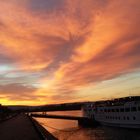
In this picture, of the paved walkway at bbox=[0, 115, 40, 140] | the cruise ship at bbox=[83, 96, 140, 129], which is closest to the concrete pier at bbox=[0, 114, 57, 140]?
the paved walkway at bbox=[0, 115, 40, 140]

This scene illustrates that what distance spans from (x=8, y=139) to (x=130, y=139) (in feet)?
A: 117

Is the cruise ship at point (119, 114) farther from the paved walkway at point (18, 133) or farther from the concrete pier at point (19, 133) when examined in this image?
the paved walkway at point (18, 133)

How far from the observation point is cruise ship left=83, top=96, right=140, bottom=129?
77.3 m

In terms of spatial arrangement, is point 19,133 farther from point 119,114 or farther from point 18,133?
point 119,114

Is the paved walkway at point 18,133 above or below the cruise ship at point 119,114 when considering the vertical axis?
below

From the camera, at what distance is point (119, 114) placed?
88.0 metres

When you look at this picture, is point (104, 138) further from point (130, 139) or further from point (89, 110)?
point (89, 110)

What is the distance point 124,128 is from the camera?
3297 inches

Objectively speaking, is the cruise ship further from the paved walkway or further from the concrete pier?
the paved walkway

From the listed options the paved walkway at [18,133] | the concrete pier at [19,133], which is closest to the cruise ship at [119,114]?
the concrete pier at [19,133]

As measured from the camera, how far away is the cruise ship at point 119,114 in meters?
77.3

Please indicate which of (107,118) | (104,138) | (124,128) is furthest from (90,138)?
(107,118)

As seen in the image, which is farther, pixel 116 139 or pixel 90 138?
pixel 90 138

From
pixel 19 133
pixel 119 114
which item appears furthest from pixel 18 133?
pixel 119 114
